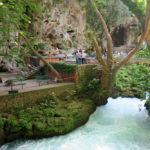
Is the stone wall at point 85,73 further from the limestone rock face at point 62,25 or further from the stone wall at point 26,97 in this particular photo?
the limestone rock face at point 62,25

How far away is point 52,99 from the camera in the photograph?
953 cm

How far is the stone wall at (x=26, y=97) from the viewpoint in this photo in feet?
25.9

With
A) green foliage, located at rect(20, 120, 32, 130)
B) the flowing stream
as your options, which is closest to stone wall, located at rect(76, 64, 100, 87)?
the flowing stream

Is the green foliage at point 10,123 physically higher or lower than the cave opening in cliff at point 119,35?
lower

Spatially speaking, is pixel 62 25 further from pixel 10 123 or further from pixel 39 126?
pixel 10 123

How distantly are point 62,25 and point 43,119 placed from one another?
14.7 meters

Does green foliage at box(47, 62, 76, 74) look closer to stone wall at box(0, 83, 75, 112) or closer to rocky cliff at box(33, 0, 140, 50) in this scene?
stone wall at box(0, 83, 75, 112)

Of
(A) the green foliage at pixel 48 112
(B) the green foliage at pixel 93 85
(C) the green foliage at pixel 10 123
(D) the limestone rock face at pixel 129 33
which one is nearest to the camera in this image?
(C) the green foliage at pixel 10 123

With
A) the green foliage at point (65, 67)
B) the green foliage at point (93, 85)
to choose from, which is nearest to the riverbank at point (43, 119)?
the green foliage at point (93, 85)

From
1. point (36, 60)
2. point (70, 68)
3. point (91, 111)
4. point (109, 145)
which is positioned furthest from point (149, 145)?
point (36, 60)

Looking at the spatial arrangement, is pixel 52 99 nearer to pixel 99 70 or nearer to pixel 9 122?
pixel 9 122

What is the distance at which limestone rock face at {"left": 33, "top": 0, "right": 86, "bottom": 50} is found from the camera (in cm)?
1842

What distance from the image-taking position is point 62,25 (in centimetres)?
1956

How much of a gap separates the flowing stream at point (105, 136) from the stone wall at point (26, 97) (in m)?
1.96
